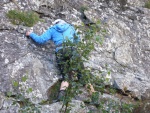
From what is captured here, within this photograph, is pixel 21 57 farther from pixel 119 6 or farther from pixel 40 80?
pixel 119 6

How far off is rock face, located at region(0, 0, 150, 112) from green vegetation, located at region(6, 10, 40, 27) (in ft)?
0.47

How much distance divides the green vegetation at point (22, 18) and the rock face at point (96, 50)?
14cm

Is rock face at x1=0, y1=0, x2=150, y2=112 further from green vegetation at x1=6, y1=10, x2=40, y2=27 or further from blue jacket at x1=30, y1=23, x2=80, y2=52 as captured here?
blue jacket at x1=30, y1=23, x2=80, y2=52

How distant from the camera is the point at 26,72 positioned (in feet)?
28.9

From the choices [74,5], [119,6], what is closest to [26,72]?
[74,5]

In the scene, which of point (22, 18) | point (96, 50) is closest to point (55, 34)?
point (22, 18)

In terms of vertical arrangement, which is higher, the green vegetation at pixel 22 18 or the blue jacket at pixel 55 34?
the green vegetation at pixel 22 18

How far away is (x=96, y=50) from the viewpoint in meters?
10.5

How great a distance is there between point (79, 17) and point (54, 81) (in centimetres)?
280

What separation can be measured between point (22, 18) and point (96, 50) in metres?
2.23

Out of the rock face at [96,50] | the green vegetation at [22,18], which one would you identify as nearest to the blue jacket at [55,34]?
the rock face at [96,50]

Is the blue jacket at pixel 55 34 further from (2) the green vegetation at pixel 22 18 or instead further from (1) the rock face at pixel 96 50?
(2) the green vegetation at pixel 22 18

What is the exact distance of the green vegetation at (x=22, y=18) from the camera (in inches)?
392

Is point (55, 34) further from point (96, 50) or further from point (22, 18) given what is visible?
point (96, 50)
